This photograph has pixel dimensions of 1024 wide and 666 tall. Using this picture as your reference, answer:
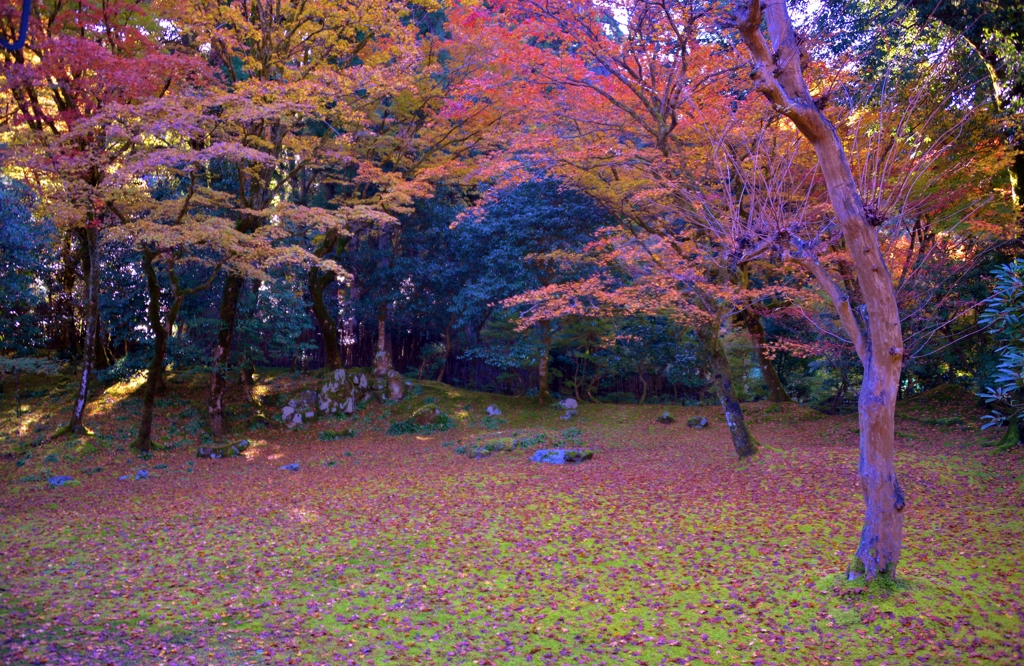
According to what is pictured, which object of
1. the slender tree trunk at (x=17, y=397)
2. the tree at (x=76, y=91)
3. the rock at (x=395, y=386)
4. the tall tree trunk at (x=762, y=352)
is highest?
the tree at (x=76, y=91)

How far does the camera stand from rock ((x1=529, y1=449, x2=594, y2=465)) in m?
11.1

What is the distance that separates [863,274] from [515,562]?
3908 millimetres

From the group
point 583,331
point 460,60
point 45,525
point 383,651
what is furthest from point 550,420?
point 383,651

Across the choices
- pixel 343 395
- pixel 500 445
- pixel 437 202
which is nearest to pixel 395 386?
pixel 343 395

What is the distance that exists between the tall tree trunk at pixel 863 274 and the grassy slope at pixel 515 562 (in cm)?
61

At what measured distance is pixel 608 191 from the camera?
11180 millimetres

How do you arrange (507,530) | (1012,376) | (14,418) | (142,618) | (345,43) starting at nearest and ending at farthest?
(1012,376) < (142,618) < (507,530) < (345,43) < (14,418)

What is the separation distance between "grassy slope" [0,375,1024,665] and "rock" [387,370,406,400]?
517 cm

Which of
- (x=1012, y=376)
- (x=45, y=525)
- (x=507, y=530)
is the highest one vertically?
(x=1012, y=376)

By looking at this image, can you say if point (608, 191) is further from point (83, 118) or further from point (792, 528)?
point (83, 118)

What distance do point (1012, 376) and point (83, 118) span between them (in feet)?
37.7

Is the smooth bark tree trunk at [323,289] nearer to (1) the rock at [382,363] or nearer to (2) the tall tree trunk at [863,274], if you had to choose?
(1) the rock at [382,363]

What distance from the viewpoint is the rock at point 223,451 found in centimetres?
1273

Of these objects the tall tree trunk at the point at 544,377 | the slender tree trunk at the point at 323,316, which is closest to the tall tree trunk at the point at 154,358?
the slender tree trunk at the point at 323,316
